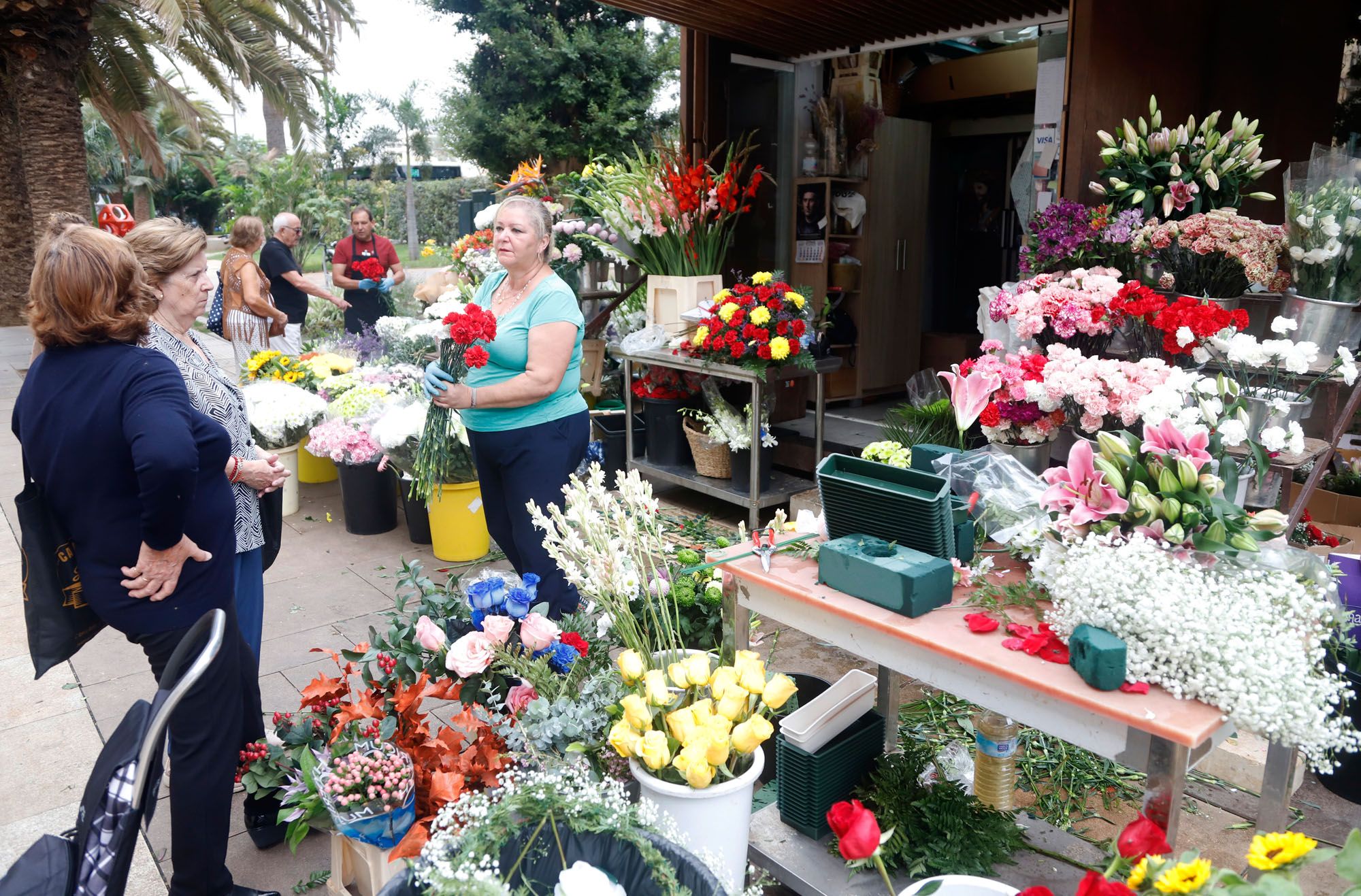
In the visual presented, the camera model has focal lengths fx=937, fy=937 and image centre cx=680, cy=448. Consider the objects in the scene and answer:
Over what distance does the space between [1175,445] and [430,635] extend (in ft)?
5.74

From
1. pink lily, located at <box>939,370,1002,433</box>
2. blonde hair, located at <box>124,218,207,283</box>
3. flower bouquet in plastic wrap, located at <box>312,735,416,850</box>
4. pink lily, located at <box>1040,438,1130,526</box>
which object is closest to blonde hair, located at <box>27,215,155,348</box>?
blonde hair, located at <box>124,218,207,283</box>

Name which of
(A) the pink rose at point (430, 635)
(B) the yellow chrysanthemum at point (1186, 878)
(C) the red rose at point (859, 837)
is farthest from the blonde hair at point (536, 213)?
(B) the yellow chrysanthemum at point (1186, 878)

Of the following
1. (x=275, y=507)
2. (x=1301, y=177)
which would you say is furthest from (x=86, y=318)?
(x=1301, y=177)

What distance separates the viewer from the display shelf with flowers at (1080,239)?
3492mm

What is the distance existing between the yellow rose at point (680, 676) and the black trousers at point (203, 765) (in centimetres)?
106

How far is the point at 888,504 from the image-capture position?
2074 mm

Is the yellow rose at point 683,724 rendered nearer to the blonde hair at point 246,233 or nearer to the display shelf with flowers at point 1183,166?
the display shelf with flowers at point 1183,166

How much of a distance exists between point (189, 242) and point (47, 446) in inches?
24.0

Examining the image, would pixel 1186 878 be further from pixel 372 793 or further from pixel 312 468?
pixel 312 468

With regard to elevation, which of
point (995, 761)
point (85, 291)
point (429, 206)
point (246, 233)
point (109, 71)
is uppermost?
point (109, 71)

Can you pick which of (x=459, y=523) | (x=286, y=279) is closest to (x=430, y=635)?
(x=459, y=523)

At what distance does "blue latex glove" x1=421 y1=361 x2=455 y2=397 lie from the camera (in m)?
3.11

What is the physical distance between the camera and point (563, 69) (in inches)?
620

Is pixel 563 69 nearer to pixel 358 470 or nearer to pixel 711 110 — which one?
pixel 711 110
